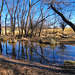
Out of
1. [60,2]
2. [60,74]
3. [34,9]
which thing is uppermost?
[34,9]

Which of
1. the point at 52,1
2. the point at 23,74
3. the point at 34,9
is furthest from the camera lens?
the point at 34,9

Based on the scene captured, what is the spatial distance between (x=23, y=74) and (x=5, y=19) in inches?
1224

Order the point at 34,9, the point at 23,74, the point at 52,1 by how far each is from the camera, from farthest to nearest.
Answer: the point at 34,9 → the point at 52,1 → the point at 23,74

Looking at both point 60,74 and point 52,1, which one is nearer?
point 60,74

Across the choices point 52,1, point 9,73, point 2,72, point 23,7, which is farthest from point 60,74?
point 23,7

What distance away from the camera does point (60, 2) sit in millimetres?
5781

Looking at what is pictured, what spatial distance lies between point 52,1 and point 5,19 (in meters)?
29.2

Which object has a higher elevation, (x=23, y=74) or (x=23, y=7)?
(x=23, y=7)

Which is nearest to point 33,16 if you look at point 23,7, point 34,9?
point 34,9

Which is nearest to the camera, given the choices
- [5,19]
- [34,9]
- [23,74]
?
[23,74]

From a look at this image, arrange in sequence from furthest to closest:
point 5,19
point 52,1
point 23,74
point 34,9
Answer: point 5,19, point 34,9, point 52,1, point 23,74

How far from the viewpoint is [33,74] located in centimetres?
385

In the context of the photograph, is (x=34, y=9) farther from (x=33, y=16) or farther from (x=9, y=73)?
(x=9, y=73)

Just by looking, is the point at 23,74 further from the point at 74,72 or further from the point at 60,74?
the point at 74,72
